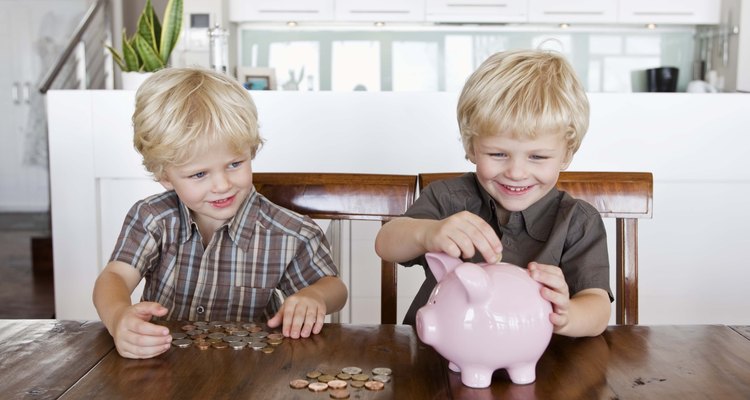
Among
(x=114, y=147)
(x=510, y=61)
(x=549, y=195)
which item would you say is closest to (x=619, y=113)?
(x=549, y=195)

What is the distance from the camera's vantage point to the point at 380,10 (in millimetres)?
4234

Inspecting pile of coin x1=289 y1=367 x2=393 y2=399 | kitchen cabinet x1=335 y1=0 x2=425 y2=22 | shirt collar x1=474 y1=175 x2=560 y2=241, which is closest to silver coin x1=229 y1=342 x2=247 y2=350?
pile of coin x1=289 y1=367 x2=393 y2=399

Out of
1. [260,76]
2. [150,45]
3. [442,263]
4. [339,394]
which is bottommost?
[339,394]

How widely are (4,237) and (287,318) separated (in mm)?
5083

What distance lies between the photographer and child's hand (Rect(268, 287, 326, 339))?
0.84 m

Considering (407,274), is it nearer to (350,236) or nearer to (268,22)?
(350,236)

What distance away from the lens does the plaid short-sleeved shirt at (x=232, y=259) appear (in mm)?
1175

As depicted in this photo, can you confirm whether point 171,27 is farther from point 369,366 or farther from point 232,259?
point 369,366

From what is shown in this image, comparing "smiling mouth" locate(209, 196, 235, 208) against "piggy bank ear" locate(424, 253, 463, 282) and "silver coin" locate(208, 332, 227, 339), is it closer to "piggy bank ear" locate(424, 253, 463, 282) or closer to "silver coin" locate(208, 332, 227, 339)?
"silver coin" locate(208, 332, 227, 339)

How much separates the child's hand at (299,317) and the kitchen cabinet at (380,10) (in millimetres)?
3489

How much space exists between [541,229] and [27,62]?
19.4 ft

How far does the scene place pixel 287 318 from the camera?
861 mm

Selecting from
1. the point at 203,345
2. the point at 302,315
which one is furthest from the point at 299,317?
the point at 203,345

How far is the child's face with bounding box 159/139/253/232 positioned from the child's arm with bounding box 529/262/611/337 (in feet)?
1.62
